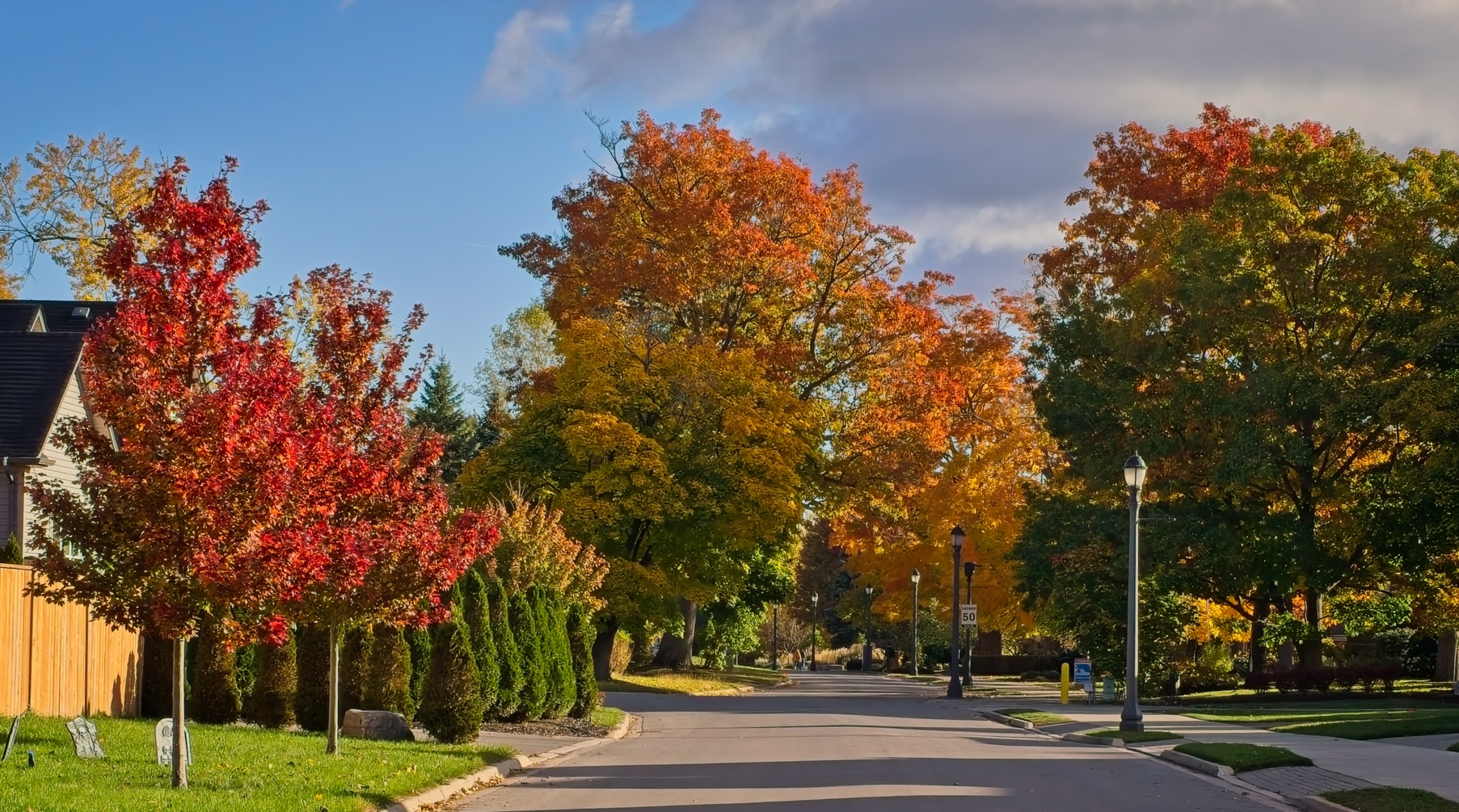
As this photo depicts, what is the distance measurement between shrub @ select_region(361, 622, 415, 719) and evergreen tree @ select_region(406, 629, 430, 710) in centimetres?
106

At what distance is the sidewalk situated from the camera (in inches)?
687

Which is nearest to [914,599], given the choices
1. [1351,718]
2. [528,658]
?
[1351,718]

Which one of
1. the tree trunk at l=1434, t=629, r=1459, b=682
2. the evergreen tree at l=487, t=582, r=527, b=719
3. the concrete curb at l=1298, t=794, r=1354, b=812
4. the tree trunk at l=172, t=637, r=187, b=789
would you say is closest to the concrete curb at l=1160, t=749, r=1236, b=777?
the concrete curb at l=1298, t=794, r=1354, b=812

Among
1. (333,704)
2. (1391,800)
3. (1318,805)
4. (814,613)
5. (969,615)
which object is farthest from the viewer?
(814,613)

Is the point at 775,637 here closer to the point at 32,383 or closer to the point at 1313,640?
the point at 1313,640

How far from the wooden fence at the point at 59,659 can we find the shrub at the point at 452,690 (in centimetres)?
398

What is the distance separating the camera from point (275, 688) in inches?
855

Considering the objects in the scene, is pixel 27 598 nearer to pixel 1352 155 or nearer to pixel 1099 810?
pixel 1099 810

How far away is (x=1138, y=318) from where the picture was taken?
135 ft

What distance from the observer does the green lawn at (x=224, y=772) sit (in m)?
12.6

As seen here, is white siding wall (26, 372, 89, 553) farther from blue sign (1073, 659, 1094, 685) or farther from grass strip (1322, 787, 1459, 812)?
blue sign (1073, 659, 1094, 685)

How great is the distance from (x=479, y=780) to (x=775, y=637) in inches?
3258

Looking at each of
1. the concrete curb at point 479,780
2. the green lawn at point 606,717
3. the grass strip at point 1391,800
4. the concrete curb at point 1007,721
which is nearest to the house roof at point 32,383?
the green lawn at point 606,717

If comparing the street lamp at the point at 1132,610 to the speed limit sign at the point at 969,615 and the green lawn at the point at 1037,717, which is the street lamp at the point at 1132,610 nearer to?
the green lawn at the point at 1037,717
